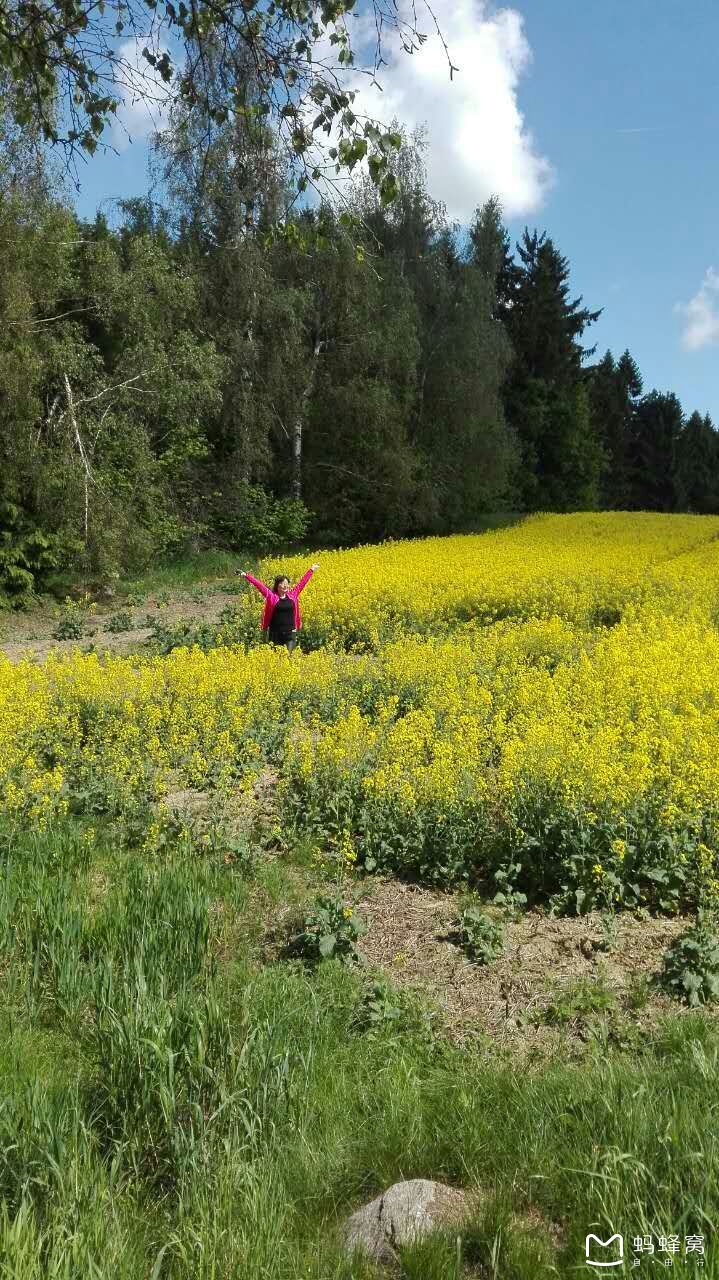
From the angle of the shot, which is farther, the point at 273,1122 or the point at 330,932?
the point at 330,932

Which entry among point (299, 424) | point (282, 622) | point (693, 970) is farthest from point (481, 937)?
point (299, 424)

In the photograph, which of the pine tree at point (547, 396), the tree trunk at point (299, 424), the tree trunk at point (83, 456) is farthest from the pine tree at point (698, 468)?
the tree trunk at point (83, 456)

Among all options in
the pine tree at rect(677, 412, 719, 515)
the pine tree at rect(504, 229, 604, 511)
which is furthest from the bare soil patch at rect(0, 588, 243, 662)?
the pine tree at rect(677, 412, 719, 515)

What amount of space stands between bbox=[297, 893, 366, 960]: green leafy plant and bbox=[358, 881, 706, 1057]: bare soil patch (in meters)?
0.12

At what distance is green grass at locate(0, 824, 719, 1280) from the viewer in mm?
2498

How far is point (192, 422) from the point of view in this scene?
22750mm

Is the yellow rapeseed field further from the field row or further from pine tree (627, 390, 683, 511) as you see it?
pine tree (627, 390, 683, 511)

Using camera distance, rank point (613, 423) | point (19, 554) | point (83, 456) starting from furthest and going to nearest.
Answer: point (613, 423) < point (83, 456) < point (19, 554)

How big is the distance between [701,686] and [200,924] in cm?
580

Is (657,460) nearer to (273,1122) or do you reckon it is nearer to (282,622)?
(282,622)

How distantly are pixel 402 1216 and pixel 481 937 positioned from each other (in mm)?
2247

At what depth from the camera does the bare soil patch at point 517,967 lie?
4.08m

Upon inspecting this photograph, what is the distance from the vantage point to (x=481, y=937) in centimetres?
481

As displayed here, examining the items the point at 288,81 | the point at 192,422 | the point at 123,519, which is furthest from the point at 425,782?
the point at 192,422
